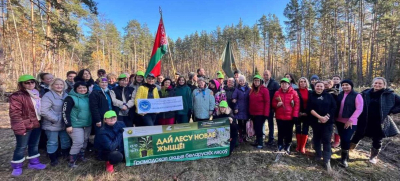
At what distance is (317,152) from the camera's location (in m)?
4.77

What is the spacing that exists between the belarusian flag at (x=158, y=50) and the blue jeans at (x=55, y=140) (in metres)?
3.18

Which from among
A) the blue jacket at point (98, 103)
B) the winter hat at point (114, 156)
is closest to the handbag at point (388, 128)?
the winter hat at point (114, 156)

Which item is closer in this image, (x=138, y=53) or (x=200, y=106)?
(x=200, y=106)

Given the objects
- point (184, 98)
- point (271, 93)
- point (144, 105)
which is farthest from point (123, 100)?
point (271, 93)

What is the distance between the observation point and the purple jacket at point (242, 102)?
5.38m

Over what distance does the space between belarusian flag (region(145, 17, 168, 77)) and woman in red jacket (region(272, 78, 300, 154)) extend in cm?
417

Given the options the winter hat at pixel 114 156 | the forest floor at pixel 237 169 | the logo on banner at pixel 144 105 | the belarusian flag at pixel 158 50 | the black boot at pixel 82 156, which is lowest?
the forest floor at pixel 237 169

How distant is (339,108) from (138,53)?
158 feet

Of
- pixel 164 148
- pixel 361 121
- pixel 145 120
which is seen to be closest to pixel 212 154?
pixel 164 148

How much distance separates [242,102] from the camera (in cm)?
538

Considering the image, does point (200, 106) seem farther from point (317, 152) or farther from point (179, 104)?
point (317, 152)

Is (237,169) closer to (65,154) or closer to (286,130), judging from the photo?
(286,130)

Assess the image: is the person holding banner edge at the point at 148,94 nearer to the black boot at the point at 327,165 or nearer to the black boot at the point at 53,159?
the black boot at the point at 53,159

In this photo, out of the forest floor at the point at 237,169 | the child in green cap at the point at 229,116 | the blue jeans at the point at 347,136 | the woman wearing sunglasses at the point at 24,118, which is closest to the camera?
the woman wearing sunglasses at the point at 24,118
